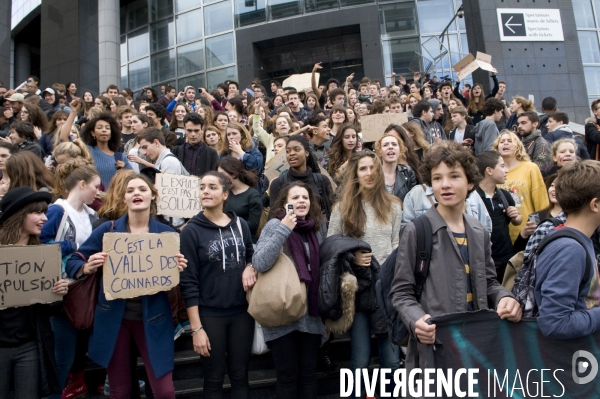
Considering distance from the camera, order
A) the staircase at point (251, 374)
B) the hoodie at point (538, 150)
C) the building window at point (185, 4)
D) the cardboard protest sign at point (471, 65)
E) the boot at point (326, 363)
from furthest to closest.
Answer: the building window at point (185, 4)
the cardboard protest sign at point (471, 65)
the hoodie at point (538, 150)
the boot at point (326, 363)
the staircase at point (251, 374)

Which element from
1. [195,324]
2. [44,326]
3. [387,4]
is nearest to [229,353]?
[195,324]

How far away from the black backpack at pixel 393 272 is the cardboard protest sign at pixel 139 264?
1543 mm

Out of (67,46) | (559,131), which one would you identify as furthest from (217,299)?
(67,46)

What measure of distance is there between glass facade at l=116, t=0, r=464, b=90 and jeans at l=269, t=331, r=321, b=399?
62.2ft

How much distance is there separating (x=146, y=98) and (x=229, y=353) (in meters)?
12.0

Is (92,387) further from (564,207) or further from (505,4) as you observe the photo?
(505,4)

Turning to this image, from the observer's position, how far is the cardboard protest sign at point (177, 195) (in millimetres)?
4609

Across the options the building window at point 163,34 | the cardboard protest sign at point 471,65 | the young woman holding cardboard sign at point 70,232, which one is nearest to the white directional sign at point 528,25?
the cardboard protest sign at point 471,65

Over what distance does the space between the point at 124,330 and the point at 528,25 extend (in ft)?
53.0

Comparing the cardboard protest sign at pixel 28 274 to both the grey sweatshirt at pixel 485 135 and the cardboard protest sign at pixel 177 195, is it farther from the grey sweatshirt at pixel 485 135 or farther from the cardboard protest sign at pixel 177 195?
the grey sweatshirt at pixel 485 135

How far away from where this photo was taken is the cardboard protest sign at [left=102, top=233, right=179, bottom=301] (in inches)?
124

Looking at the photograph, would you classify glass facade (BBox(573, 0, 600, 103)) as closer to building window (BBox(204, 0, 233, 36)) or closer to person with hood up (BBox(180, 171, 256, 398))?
building window (BBox(204, 0, 233, 36))

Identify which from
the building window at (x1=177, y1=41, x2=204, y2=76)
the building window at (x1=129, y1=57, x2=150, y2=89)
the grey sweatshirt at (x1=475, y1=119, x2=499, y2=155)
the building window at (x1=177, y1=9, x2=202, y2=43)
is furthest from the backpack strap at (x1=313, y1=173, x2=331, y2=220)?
the building window at (x1=129, y1=57, x2=150, y2=89)

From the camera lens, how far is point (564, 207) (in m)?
2.43
